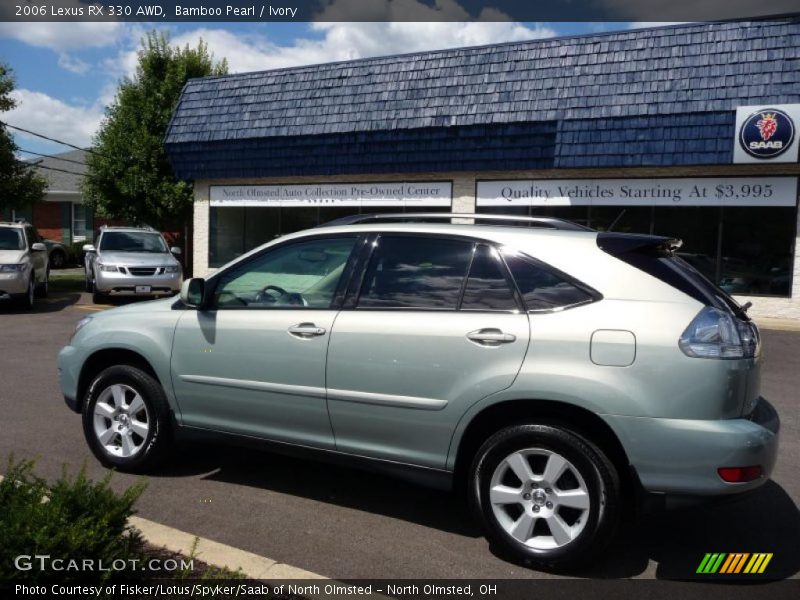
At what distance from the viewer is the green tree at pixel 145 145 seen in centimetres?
2303

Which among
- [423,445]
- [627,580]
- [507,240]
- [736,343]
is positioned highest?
[507,240]

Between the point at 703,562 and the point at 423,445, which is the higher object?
the point at 423,445

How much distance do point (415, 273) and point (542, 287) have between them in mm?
735

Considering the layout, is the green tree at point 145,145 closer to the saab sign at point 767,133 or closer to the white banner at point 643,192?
the white banner at point 643,192

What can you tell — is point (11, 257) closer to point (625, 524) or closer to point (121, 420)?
point (121, 420)

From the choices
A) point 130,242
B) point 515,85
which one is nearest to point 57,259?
point 130,242

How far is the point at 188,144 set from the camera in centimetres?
1944

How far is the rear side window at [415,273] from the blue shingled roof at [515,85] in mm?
11535

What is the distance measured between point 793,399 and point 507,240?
5.26m

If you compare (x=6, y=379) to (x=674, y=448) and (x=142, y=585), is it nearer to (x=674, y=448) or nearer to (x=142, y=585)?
(x=142, y=585)

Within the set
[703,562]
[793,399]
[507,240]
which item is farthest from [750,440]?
[793,399]

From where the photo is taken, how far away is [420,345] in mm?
3816

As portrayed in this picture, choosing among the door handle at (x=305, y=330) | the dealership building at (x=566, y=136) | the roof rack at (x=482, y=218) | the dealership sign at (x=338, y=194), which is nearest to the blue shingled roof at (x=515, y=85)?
the dealership building at (x=566, y=136)

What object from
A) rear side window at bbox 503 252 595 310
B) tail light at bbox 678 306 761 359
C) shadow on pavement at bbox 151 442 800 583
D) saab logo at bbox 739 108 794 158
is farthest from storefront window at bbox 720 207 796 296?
rear side window at bbox 503 252 595 310
